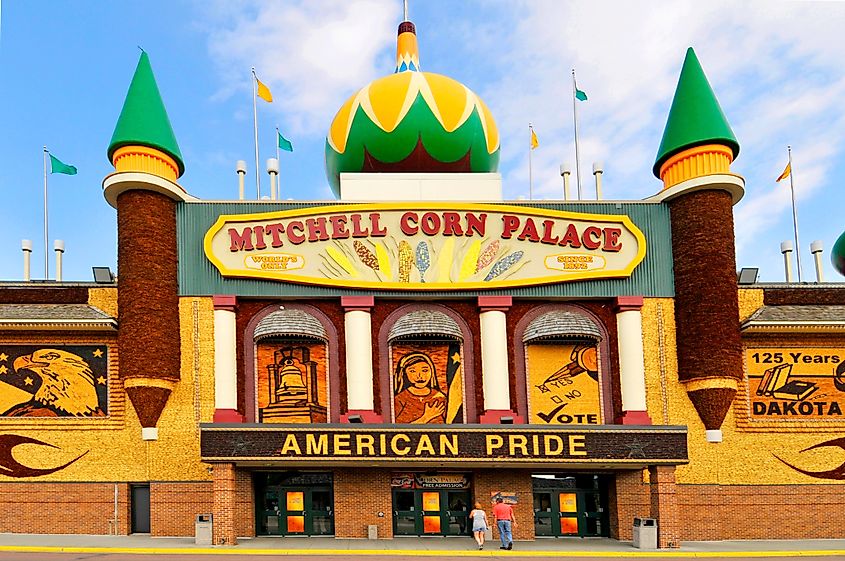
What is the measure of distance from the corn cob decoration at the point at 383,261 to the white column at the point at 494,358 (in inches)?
132

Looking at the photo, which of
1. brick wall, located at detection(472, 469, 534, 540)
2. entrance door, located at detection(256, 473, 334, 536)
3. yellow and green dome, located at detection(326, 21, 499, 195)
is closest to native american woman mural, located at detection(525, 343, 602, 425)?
brick wall, located at detection(472, 469, 534, 540)

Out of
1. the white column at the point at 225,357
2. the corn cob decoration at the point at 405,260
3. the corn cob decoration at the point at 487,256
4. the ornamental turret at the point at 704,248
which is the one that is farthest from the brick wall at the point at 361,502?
the ornamental turret at the point at 704,248

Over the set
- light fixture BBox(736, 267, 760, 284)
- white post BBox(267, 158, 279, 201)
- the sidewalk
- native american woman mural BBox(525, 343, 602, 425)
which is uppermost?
white post BBox(267, 158, 279, 201)

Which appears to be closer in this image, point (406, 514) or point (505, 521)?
point (505, 521)

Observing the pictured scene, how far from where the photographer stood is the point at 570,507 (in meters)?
30.6

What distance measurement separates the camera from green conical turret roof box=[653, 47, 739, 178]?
3145 cm

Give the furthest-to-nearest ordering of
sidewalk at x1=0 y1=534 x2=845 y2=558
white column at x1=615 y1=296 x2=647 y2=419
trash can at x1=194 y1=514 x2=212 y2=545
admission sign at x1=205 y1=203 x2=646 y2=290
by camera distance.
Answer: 1. admission sign at x1=205 y1=203 x2=646 y2=290
2. white column at x1=615 y1=296 x2=647 y2=419
3. trash can at x1=194 y1=514 x2=212 y2=545
4. sidewalk at x1=0 y1=534 x2=845 y2=558

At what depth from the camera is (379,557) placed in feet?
78.8

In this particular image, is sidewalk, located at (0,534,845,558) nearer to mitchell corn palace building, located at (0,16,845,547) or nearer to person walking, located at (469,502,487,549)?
person walking, located at (469,502,487,549)

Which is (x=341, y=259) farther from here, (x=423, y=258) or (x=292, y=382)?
(x=292, y=382)

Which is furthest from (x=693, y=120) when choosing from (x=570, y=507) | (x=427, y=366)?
(x=570, y=507)

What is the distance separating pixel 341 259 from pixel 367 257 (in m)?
0.94

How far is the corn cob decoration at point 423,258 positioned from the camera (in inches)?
1224

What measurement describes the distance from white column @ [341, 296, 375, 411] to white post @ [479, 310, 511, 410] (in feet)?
13.2
